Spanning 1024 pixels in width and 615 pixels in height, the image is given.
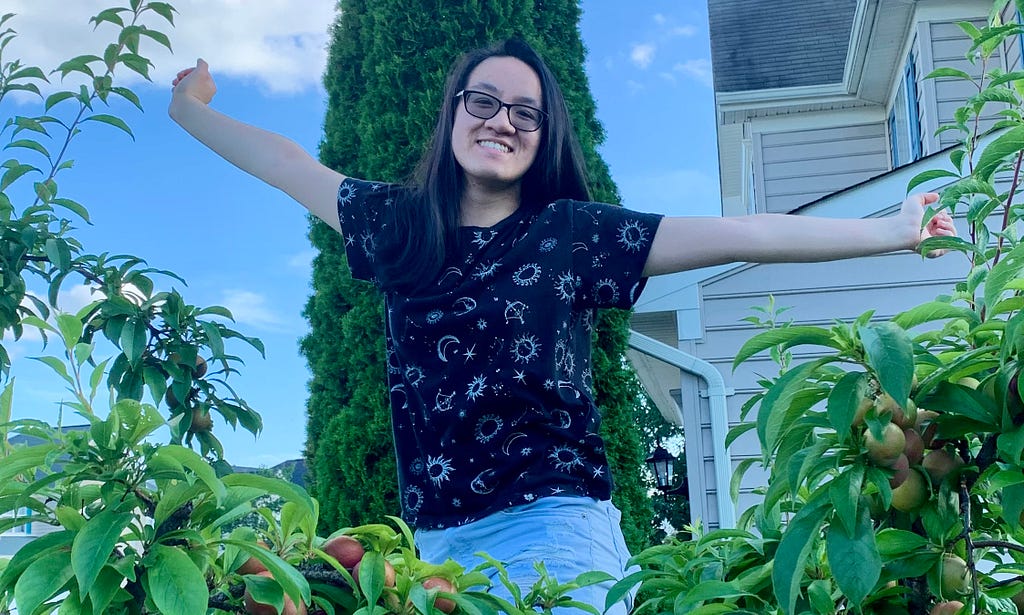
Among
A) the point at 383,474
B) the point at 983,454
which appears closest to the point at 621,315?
the point at 383,474

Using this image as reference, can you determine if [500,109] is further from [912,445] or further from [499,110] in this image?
[912,445]

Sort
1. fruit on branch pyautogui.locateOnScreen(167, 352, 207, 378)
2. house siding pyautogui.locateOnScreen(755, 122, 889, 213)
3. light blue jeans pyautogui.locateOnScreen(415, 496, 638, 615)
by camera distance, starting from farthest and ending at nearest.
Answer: house siding pyautogui.locateOnScreen(755, 122, 889, 213) < fruit on branch pyautogui.locateOnScreen(167, 352, 207, 378) < light blue jeans pyautogui.locateOnScreen(415, 496, 638, 615)

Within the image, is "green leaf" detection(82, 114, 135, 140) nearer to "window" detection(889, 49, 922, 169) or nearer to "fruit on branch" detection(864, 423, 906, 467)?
"fruit on branch" detection(864, 423, 906, 467)

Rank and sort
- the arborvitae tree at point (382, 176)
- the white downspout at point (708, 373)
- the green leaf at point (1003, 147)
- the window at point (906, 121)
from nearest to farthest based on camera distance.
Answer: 1. the green leaf at point (1003, 147)
2. the arborvitae tree at point (382, 176)
3. the white downspout at point (708, 373)
4. the window at point (906, 121)

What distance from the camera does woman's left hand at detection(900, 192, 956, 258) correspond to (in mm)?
1521

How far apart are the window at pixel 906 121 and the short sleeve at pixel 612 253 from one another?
591 centimetres

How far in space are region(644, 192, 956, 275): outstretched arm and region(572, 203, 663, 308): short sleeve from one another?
24mm

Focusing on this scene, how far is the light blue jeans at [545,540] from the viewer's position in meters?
1.40

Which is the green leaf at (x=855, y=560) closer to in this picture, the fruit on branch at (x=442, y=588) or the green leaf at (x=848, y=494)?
the green leaf at (x=848, y=494)

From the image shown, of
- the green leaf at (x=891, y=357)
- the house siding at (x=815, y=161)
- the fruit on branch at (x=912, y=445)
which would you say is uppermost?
the house siding at (x=815, y=161)

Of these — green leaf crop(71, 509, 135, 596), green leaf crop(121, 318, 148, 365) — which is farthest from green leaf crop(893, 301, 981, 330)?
green leaf crop(121, 318, 148, 365)

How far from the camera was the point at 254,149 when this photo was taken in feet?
6.58

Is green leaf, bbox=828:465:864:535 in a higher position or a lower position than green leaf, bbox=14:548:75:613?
higher

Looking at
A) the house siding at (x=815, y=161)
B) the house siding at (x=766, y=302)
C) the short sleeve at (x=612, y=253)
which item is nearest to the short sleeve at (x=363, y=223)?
the short sleeve at (x=612, y=253)
